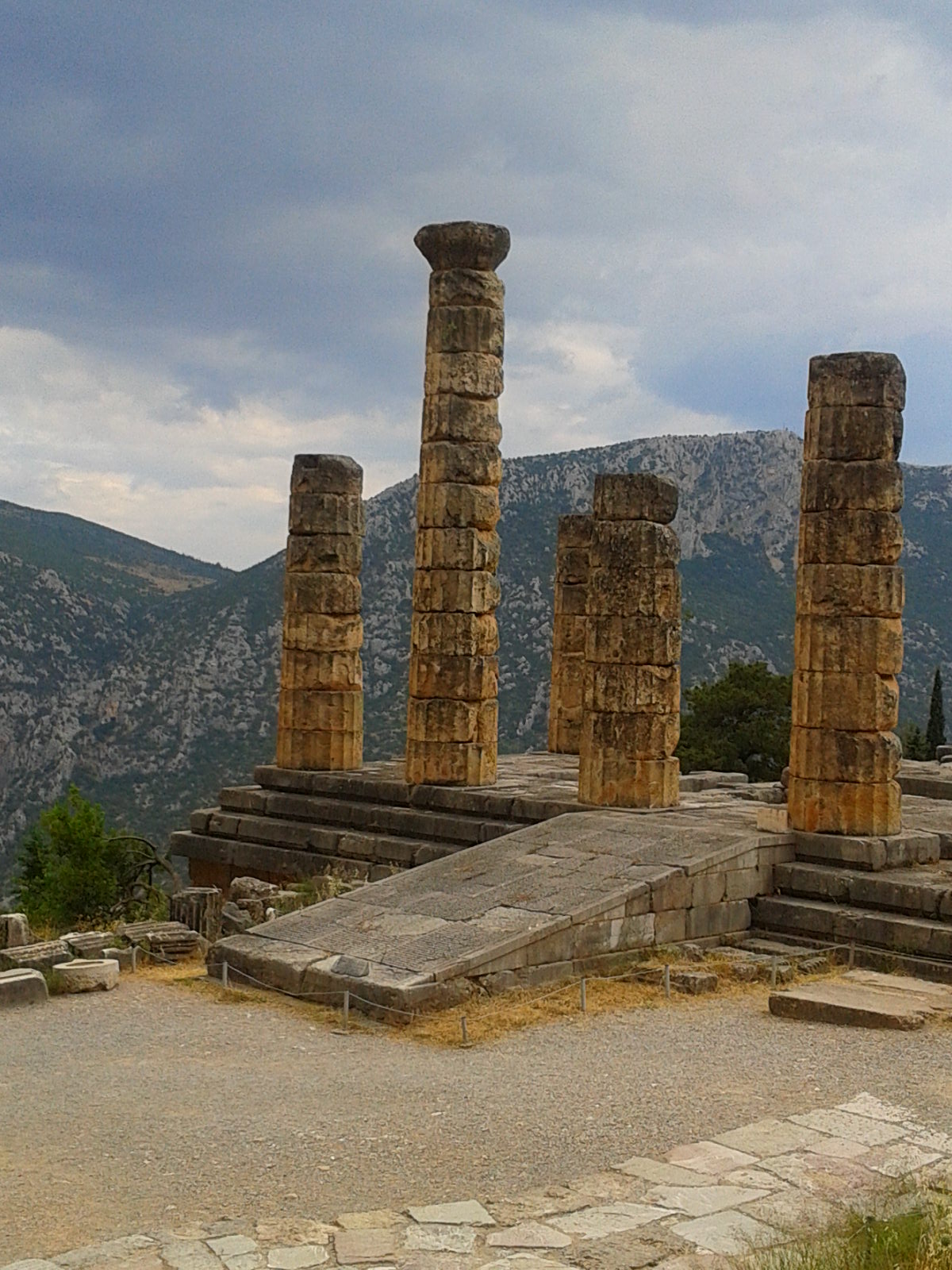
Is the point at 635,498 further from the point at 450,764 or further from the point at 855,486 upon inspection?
the point at 450,764

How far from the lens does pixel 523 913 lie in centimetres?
1385

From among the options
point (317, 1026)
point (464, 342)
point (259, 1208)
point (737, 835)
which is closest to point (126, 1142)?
point (259, 1208)

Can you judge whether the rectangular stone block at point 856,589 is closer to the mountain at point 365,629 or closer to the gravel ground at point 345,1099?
the gravel ground at point 345,1099

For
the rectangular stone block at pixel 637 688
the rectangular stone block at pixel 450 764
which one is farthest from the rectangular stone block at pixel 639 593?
the rectangular stone block at pixel 450 764

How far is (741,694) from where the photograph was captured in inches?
1416

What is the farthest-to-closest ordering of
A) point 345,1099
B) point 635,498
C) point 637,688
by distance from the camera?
point 637,688, point 635,498, point 345,1099

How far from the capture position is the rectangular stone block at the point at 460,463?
19.5m

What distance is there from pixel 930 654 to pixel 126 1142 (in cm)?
5485

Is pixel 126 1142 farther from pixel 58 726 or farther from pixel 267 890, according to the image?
pixel 58 726

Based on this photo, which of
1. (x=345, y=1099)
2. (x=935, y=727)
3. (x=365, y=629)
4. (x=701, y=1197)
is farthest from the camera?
(x=365, y=629)

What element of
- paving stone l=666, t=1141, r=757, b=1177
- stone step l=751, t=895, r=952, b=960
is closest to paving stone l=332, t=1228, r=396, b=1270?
paving stone l=666, t=1141, r=757, b=1177

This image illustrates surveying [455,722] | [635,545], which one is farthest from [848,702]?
[455,722]

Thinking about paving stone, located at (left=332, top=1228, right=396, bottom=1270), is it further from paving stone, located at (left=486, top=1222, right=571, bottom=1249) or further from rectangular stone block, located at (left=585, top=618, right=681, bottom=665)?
rectangular stone block, located at (left=585, top=618, right=681, bottom=665)

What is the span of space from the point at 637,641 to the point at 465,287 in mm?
5335
